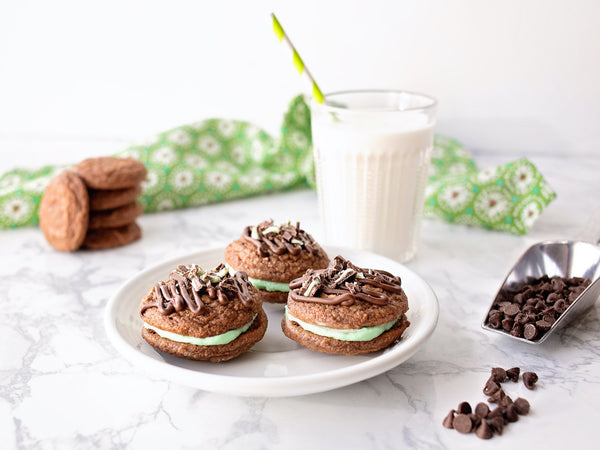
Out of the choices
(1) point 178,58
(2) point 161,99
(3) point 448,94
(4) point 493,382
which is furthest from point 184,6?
(4) point 493,382

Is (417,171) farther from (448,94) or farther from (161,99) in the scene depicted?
(161,99)

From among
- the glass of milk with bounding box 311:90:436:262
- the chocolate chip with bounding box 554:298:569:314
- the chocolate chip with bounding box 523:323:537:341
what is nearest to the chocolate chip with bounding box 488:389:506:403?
the chocolate chip with bounding box 523:323:537:341

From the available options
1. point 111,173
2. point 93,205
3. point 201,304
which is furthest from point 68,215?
point 201,304

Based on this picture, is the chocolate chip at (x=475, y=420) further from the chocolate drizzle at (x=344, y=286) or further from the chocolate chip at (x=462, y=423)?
the chocolate drizzle at (x=344, y=286)

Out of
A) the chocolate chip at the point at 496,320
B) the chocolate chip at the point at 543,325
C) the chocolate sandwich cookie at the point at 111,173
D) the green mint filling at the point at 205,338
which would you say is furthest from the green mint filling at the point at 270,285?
the chocolate sandwich cookie at the point at 111,173

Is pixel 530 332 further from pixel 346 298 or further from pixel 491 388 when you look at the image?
pixel 346 298

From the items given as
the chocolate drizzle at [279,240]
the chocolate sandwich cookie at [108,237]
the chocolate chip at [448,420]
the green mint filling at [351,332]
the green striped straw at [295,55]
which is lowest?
the chocolate sandwich cookie at [108,237]
